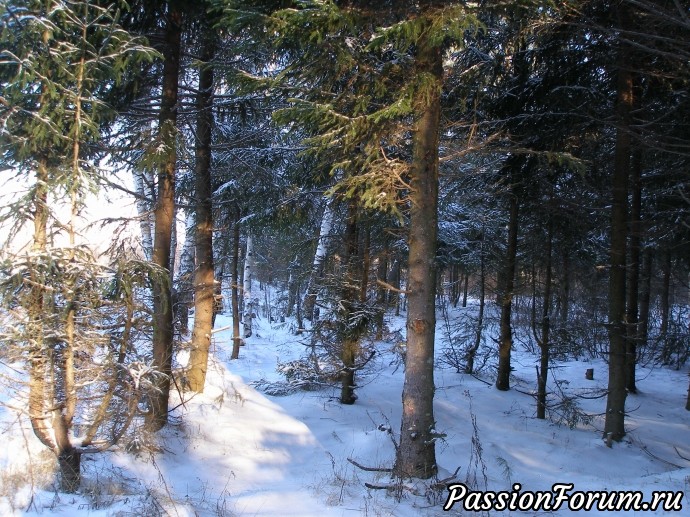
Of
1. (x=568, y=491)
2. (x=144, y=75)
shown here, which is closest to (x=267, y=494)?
(x=568, y=491)

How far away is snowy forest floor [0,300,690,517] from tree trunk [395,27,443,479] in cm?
50

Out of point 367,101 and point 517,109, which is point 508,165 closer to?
point 517,109

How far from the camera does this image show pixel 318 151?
5.90m

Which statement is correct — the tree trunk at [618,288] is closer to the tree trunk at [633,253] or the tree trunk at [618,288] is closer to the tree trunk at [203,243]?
the tree trunk at [633,253]

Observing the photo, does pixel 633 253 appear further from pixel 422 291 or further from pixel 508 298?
pixel 422 291

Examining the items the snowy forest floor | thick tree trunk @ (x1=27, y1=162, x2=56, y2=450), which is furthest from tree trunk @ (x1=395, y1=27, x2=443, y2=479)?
thick tree trunk @ (x1=27, y1=162, x2=56, y2=450)

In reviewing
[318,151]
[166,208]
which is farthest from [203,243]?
[318,151]

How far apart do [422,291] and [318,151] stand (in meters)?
2.24

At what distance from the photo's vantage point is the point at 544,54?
886 centimetres

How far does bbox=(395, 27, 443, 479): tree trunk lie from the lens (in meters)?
5.77

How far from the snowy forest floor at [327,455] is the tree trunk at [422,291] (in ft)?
1.65

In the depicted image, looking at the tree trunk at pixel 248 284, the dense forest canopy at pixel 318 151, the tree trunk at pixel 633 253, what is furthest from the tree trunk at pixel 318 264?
the tree trunk at pixel 248 284

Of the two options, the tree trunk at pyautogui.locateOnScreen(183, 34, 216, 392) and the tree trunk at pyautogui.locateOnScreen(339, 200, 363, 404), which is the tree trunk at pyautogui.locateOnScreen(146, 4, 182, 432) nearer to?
the tree trunk at pyautogui.locateOnScreen(183, 34, 216, 392)

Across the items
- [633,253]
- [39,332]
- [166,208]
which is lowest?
[39,332]
